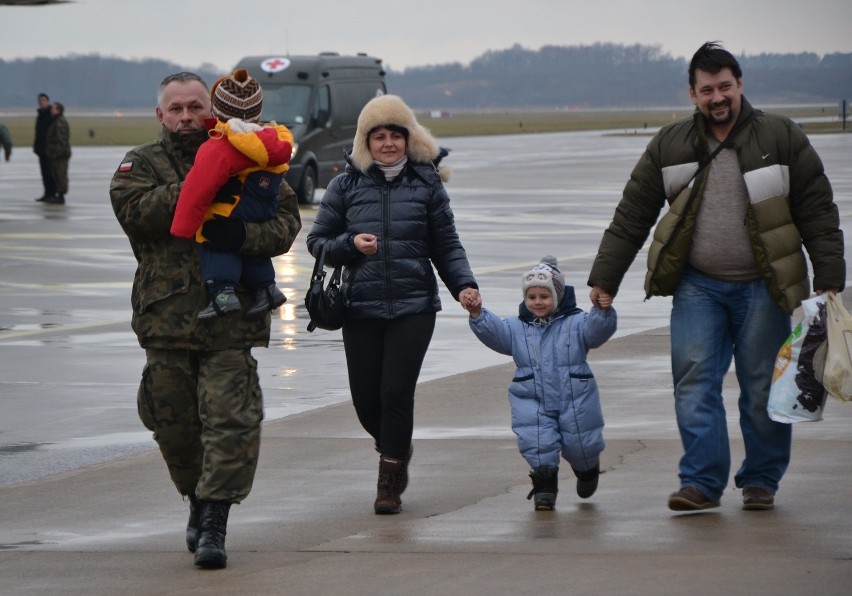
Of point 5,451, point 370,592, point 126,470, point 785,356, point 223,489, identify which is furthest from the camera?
point 5,451

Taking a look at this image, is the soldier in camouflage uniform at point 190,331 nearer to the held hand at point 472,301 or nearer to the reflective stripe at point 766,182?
the held hand at point 472,301

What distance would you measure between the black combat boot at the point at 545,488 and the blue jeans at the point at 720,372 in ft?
1.75

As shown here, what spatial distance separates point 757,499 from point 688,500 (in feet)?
1.04

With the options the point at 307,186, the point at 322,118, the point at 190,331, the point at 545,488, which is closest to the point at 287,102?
the point at 322,118

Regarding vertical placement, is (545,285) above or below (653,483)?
above

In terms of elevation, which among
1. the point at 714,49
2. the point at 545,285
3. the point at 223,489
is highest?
the point at 714,49

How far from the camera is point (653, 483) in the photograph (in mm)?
7270

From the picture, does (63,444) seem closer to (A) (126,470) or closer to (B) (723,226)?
(A) (126,470)

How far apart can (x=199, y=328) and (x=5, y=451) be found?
3154 millimetres

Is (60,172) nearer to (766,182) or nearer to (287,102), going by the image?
(287,102)

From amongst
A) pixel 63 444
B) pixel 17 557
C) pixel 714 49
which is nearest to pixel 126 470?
pixel 63 444

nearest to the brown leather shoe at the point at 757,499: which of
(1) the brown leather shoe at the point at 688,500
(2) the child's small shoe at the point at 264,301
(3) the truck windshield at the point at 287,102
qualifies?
(1) the brown leather shoe at the point at 688,500

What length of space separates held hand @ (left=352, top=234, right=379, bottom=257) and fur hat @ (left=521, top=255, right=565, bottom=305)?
648 mm

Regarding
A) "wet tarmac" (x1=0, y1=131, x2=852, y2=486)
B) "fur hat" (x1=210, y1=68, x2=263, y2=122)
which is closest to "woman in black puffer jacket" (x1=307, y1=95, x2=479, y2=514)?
"fur hat" (x1=210, y1=68, x2=263, y2=122)
